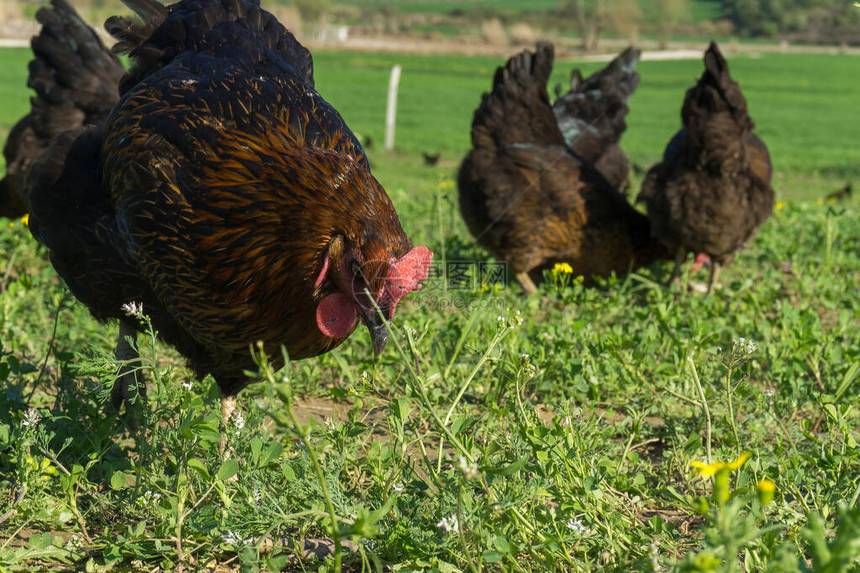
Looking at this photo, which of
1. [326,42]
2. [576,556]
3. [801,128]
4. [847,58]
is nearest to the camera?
[576,556]

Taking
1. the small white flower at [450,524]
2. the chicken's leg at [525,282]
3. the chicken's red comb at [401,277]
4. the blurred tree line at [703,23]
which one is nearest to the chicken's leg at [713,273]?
the chicken's leg at [525,282]

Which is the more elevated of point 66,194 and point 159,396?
point 66,194

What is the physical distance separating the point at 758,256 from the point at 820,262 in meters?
0.51

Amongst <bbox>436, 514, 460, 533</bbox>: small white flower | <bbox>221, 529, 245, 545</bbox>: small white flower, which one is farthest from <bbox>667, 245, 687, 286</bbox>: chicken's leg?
<bbox>221, 529, 245, 545</bbox>: small white flower

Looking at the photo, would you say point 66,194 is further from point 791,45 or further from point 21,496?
point 791,45

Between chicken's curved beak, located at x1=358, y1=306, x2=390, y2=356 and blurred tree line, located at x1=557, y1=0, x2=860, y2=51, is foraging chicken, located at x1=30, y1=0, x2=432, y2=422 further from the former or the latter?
blurred tree line, located at x1=557, y1=0, x2=860, y2=51

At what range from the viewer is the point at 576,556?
2156 mm

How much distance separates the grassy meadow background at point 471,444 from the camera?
6.31 feet

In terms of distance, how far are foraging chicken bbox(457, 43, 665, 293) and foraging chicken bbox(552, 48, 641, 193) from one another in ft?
3.59

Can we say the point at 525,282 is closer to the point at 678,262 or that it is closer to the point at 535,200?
the point at 535,200

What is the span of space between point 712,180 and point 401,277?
359 cm

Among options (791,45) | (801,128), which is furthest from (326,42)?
(791,45)

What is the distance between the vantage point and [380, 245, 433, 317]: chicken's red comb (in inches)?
85.4

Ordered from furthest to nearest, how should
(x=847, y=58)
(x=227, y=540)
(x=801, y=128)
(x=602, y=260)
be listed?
(x=847, y=58)
(x=801, y=128)
(x=602, y=260)
(x=227, y=540)
